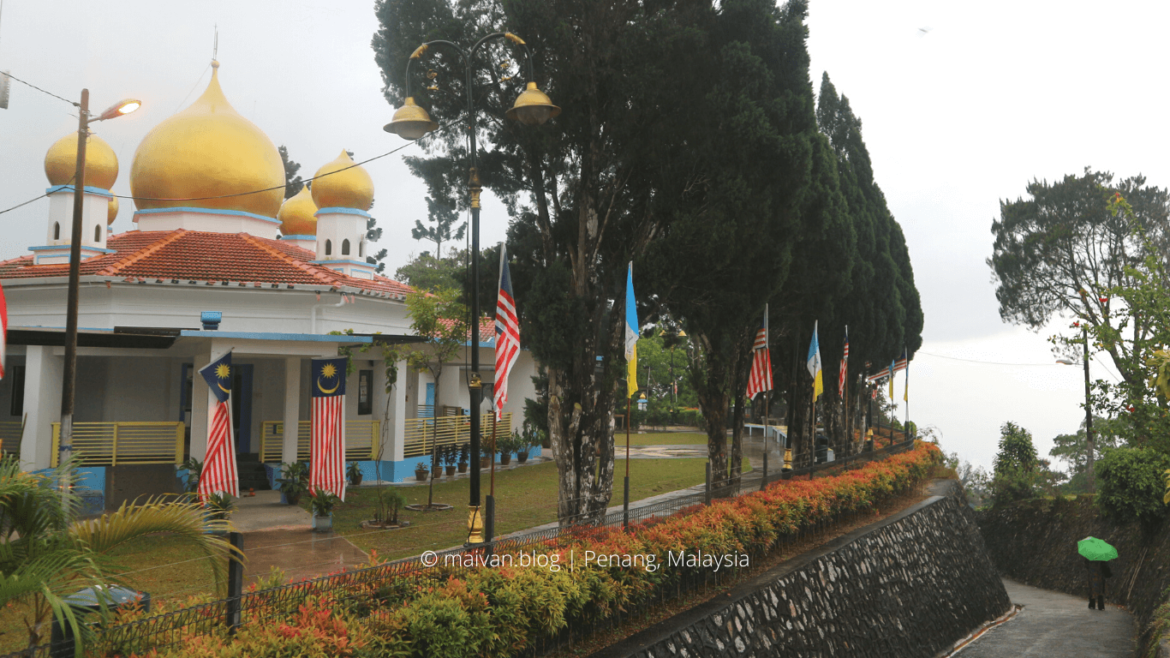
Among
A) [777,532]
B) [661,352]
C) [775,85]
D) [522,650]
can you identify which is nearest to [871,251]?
[775,85]

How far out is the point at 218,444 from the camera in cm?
1380

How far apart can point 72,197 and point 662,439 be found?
27.0 m

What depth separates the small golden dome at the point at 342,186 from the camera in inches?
971

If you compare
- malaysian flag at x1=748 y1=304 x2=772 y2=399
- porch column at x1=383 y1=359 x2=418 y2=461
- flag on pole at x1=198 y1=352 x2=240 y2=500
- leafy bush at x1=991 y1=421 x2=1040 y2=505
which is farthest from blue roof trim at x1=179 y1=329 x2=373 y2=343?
leafy bush at x1=991 y1=421 x2=1040 y2=505

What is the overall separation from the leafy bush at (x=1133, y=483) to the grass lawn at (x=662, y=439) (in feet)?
58.1

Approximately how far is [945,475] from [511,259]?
22.2m

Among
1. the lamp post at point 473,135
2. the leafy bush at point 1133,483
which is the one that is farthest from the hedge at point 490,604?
the leafy bush at point 1133,483

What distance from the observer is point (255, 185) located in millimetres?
24312

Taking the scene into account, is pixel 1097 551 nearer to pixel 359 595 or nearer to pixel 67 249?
pixel 359 595

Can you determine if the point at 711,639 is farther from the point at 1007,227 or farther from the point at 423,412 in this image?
the point at 1007,227

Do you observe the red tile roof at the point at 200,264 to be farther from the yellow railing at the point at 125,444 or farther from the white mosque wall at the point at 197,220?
the yellow railing at the point at 125,444

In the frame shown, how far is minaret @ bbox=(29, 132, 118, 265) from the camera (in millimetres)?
21578

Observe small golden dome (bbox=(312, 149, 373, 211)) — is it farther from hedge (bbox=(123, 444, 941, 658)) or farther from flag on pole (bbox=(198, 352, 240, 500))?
hedge (bbox=(123, 444, 941, 658))

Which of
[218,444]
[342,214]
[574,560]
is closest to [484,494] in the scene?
[218,444]
